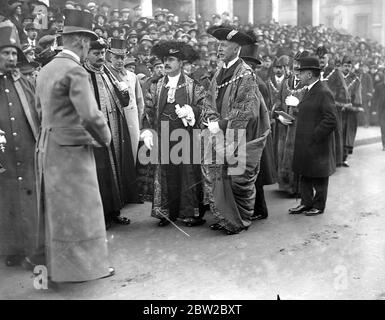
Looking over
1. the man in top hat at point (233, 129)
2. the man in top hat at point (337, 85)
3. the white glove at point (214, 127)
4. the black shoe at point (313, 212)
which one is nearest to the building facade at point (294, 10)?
the man in top hat at point (337, 85)

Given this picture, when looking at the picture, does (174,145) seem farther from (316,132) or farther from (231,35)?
(316,132)

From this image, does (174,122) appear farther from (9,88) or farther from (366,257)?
(366,257)

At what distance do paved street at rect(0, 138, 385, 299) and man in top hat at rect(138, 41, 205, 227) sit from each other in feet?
0.82

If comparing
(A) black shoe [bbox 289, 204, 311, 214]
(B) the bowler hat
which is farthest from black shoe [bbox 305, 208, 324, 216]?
(B) the bowler hat

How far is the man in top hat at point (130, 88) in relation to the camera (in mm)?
6570

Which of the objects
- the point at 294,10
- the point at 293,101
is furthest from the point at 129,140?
the point at 294,10

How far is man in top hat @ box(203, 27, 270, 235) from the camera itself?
19.0ft

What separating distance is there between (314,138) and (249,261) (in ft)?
7.44

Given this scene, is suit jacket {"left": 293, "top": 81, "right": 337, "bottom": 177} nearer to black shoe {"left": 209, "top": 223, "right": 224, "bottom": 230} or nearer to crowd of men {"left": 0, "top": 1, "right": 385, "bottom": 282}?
crowd of men {"left": 0, "top": 1, "right": 385, "bottom": 282}

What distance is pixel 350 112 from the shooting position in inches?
442

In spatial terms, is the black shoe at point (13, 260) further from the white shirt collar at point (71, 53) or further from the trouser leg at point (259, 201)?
the trouser leg at point (259, 201)

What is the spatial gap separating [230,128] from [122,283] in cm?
217

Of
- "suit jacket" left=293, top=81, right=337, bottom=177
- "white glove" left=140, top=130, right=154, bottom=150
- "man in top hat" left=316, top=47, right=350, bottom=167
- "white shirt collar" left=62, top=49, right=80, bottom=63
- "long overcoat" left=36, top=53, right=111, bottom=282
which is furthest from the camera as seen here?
"man in top hat" left=316, top=47, right=350, bottom=167

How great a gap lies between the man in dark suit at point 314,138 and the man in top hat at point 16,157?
11.2 feet
